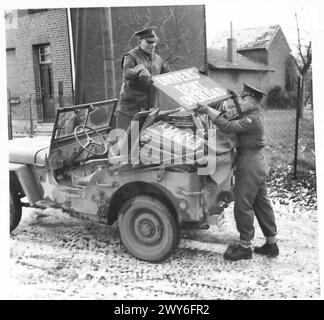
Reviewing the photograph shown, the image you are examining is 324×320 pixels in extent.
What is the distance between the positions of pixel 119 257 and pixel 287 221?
4.52 feet

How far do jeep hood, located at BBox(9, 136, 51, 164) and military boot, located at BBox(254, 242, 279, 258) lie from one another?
1895 mm

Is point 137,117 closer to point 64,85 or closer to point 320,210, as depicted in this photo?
point 64,85

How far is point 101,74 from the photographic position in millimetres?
3600

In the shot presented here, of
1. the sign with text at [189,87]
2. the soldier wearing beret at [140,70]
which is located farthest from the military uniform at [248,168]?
the soldier wearing beret at [140,70]

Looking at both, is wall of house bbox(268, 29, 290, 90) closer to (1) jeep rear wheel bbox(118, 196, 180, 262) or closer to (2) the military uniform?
(2) the military uniform

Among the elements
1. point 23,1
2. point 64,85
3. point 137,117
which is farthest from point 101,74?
point 23,1

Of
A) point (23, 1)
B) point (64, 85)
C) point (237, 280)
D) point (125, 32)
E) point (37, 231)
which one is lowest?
point (237, 280)

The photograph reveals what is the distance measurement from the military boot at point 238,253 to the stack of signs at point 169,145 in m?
0.86

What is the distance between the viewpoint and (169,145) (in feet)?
10.1

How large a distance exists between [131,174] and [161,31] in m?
1.21

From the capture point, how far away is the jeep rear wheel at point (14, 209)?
11.9ft

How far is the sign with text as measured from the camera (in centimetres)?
315

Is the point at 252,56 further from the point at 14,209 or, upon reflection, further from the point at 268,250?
the point at 14,209

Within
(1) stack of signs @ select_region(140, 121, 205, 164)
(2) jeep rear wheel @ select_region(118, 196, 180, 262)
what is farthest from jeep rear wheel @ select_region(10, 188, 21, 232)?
(1) stack of signs @ select_region(140, 121, 205, 164)
